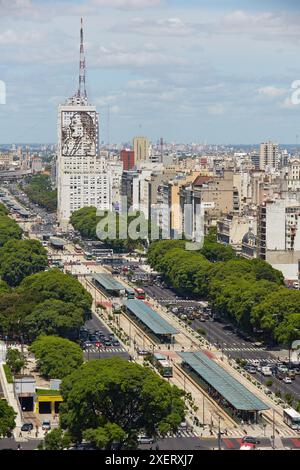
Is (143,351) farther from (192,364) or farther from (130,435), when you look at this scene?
(130,435)

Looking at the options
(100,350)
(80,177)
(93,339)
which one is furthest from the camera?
(80,177)

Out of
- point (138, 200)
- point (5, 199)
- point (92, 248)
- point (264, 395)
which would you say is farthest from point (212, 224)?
point (5, 199)

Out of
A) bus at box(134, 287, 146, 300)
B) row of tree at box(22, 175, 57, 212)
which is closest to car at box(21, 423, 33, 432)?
bus at box(134, 287, 146, 300)

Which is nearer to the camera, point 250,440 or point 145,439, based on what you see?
Result: point 145,439

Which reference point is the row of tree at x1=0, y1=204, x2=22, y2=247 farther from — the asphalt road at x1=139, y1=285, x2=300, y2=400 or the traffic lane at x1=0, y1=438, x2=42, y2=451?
the traffic lane at x1=0, y1=438, x2=42, y2=451

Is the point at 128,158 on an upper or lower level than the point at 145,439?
upper

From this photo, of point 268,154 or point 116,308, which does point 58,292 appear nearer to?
point 116,308

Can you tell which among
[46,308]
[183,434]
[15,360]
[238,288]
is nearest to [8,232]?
[238,288]
